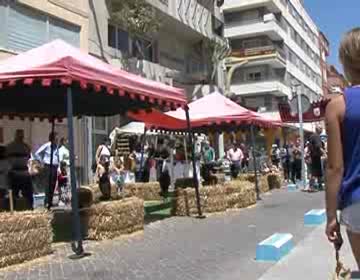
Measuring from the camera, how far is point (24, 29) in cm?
1959

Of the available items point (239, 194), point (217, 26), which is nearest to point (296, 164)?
point (239, 194)

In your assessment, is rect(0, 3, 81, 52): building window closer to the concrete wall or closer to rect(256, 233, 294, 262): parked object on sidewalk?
the concrete wall

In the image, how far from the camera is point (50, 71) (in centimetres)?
900

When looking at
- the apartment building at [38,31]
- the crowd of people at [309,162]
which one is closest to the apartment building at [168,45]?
the apartment building at [38,31]

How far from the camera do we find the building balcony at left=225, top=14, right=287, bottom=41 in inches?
2603

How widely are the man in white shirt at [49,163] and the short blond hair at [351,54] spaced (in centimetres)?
1127

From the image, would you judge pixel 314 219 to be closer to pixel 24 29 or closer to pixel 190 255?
pixel 190 255

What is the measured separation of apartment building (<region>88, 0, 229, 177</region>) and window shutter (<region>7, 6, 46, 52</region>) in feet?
11.6

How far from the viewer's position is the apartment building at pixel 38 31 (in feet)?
61.3

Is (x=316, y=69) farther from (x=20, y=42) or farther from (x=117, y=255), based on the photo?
(x=117, y=255)

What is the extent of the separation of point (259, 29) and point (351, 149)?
2539 inches

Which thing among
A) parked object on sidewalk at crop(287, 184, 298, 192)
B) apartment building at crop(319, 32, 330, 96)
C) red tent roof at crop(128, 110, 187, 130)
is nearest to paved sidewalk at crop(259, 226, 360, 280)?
red tent roof at crop(128, 110, 187, 130)

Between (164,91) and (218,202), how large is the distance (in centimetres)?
336

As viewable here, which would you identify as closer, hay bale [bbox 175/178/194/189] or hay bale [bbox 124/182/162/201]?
hay bale [bbox 175/178/194/189]
